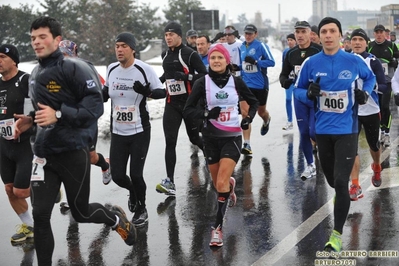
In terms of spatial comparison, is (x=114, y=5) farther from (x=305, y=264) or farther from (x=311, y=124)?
(x=305, y=264)

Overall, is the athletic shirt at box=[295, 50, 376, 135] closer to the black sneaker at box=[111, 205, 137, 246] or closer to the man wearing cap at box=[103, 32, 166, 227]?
the man wearing cap at box=[103, 32, 166, 227]

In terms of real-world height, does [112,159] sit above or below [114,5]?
below

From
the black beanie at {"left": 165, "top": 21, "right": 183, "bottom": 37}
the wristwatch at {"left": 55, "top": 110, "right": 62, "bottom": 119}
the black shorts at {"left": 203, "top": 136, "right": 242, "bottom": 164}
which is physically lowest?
the black shorts at {"left": 203, "top": 136, "right": 242, "bottom": 164}

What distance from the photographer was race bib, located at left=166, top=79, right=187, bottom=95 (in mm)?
8281

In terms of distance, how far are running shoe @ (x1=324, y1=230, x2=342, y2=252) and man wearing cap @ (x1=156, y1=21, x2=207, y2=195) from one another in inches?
111

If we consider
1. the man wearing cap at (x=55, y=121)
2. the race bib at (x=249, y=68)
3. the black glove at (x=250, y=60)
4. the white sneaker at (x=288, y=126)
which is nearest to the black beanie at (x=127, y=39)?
the man wearing cap at (x=55, y=121)

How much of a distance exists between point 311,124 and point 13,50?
405cm

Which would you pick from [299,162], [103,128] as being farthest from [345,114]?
[103,128]

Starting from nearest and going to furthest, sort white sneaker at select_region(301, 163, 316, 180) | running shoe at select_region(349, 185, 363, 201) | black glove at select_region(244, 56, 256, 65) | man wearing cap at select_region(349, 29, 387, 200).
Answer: running shoe at select_region(349, 185, 363, 201) < man wearing cap at select_region(349, 29, 387, 200) < white sneaker at select_region(301, 163, 316, 180) < black glove at select_region(244, 56, 256, 65)

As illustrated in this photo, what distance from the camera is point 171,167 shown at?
811cm

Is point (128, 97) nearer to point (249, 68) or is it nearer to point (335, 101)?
point (335, 101)

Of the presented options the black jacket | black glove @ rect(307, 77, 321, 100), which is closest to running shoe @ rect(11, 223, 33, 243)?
the black jacket

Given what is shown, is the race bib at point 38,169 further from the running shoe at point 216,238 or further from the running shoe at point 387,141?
the running shoe at point 387,141

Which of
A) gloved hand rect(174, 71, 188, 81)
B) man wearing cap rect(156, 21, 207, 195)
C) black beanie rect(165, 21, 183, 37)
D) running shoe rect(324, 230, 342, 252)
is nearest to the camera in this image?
running shoe rect(324, 230, 342, 252)
